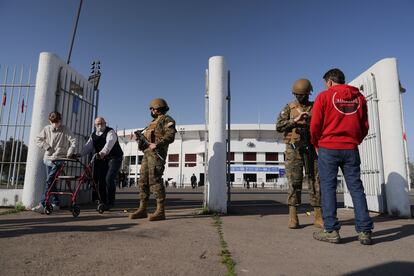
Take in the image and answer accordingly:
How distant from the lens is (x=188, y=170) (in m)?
55.2

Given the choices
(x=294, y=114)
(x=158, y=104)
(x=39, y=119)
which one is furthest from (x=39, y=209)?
(x=294, y=114)

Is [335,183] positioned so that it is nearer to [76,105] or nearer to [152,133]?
[152,133]

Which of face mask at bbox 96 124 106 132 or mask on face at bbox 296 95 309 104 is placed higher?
mask on face at bbox 296 95 309 104

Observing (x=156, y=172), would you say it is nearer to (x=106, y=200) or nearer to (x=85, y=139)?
(x=106, y=200)

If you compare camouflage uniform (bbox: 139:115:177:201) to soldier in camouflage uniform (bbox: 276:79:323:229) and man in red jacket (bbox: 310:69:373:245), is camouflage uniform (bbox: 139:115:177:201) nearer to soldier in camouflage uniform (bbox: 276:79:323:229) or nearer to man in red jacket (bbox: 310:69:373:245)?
soldier in camouflage uniform (bbox: 276:79:323:229)

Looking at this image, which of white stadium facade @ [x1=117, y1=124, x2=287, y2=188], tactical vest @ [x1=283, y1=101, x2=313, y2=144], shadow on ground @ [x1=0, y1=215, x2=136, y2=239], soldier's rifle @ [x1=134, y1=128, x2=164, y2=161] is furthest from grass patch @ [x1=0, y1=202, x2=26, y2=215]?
white stadium facade @ [x1=117, y1=124, x2=287, y2=188]

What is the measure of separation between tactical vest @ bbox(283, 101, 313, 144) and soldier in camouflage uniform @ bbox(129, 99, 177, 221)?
189 cm

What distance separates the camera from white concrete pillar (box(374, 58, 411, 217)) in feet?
18.4

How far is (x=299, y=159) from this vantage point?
4.27 meters

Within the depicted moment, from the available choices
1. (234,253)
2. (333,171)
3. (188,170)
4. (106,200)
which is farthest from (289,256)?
(188,170)

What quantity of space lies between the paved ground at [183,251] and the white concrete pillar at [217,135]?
1.61 metres

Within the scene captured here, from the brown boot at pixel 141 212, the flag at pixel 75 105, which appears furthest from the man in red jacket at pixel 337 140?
the flag at pixel 75 105

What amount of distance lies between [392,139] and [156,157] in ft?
15.2

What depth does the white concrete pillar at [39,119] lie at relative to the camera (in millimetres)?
5691
